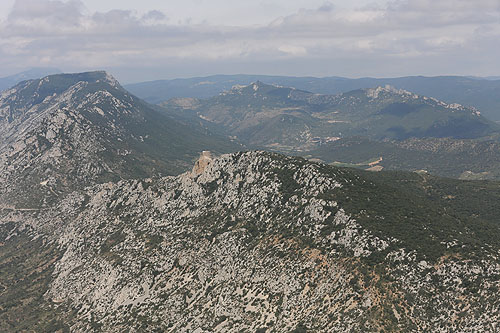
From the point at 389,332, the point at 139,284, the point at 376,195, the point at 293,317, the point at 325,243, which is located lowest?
the point at 139,284

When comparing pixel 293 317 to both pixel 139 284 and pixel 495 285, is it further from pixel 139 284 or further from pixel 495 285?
pixel 139 284

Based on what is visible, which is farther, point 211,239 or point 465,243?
point 211,239

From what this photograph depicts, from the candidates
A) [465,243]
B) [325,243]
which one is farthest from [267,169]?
[465,243]

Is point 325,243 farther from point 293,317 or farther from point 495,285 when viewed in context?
point 495,285

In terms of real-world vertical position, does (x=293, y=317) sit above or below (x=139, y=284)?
above

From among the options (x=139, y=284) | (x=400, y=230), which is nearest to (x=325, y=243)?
(x=400, y=230)

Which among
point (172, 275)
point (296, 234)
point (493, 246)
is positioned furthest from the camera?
point (172, 275)

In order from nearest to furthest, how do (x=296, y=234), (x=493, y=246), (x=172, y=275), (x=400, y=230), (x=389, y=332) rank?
(x=389, y=332)
(x=493, y=246)
(x=400, y=230)
(x=296, y=234)
(x=172, y=275)
